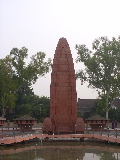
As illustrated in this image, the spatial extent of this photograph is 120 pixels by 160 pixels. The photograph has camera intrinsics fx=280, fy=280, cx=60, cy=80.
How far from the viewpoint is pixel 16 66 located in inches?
1401

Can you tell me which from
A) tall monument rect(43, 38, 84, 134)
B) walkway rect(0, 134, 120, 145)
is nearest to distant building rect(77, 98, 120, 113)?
tall monument rect(43, 38, 84, 134)

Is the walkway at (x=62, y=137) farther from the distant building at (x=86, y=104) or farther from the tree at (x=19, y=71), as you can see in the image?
the distant building at (x=86, y=104)

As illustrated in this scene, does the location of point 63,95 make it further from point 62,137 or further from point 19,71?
point 19,71

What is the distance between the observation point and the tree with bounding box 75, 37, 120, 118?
108 feet

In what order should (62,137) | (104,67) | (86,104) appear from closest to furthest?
1. (62,137)
2. (104,67)
3. (86,104)

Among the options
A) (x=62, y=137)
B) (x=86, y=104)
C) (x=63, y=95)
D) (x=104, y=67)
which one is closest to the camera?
(x=62, y=137)

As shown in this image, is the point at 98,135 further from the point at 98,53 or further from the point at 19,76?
the point at 19,76

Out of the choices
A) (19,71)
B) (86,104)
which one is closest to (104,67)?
(19,71)

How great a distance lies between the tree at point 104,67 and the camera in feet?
108

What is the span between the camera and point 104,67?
33.7 meters

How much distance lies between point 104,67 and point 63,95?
1307cm

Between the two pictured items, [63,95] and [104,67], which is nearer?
[63,95]

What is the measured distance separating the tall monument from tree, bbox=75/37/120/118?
11.5 metres

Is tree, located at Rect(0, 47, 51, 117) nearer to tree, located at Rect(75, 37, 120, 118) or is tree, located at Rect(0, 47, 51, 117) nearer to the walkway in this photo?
tree, located at Rect(75, 37, 120, 118)
